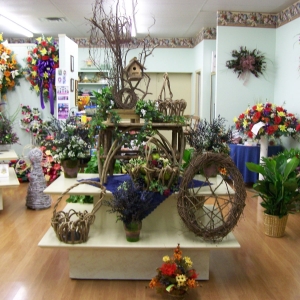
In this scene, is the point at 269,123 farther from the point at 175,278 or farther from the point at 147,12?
the point at 175,278

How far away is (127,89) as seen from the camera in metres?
3.25

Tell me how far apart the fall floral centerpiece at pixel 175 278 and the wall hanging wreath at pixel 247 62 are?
4639 millimetres

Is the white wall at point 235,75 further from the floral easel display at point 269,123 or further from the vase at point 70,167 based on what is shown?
the vase at point 70,167

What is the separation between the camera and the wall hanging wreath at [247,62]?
6.60 meters

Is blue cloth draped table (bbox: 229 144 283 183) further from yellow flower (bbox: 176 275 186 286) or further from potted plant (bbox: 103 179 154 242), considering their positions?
yellow flower (bbox: 176 275 186 286)

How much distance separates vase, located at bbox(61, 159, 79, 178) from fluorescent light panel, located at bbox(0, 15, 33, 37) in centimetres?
516

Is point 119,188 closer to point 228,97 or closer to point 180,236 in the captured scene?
point 180,236

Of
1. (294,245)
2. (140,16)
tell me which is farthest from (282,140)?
(140,16)

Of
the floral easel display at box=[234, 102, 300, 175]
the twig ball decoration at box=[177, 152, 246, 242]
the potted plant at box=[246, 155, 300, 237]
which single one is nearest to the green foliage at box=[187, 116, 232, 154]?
the twig ball decoration at box=[177, 152, 246, 242]

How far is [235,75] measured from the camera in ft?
22.2

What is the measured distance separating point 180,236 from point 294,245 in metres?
1.42

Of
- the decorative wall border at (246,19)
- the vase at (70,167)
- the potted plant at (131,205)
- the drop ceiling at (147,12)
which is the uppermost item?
the drop ceiling at (147,12)

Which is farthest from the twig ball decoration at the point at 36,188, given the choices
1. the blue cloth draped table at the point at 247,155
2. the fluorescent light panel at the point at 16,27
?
the fluorescent light panel at the point at 16,27

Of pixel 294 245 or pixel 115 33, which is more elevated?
pixel 115 33
